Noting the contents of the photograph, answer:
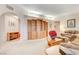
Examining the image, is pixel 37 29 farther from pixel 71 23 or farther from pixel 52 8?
pixel 71 23

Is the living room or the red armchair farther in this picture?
the red armchair

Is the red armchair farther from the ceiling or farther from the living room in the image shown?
the ceiling

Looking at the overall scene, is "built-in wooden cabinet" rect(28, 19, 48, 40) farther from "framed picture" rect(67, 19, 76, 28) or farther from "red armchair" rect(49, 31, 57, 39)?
"framed picture" rect(67, 19, 76, 28)

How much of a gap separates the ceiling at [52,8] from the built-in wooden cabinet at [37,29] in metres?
0.21

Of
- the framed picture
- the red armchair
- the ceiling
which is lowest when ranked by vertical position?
the red armchair

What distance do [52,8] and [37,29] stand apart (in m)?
0.51

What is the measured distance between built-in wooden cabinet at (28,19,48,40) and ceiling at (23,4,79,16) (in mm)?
215

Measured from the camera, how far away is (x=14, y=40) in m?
2.20

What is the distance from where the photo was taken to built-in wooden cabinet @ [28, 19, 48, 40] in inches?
88.2

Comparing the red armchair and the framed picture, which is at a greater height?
the framed picture

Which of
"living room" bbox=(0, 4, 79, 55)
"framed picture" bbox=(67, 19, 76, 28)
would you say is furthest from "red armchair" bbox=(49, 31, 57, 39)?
"framed picture" bbox=(67, 19, 76, 28)

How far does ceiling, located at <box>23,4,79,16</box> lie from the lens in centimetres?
215

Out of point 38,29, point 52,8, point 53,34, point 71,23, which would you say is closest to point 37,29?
point 38,29
